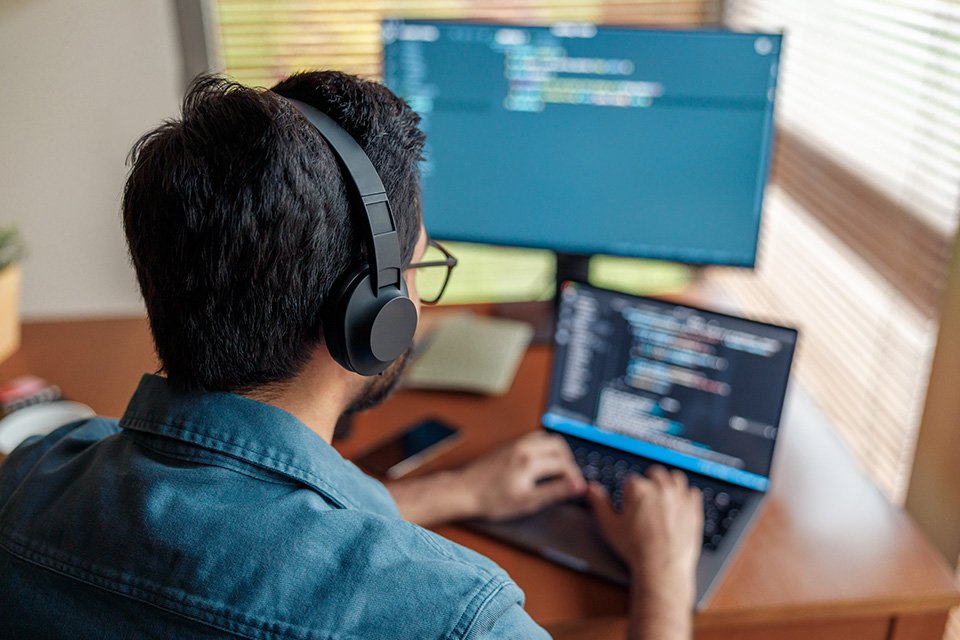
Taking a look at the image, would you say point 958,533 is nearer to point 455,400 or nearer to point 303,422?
point 455,400

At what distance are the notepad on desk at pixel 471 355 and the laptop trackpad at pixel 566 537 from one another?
335 millimetres

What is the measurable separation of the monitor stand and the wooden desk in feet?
0.92

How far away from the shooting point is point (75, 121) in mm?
2182

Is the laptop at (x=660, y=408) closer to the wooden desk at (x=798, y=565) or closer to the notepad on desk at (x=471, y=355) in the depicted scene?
the wooden desk at (x=798, y=565)

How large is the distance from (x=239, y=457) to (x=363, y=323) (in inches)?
5.7

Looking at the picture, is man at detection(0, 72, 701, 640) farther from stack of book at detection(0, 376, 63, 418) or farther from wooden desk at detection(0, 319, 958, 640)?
stack of book at detection(0, 376, 63, 418)

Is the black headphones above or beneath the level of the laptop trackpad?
above

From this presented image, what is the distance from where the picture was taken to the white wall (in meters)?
2.10

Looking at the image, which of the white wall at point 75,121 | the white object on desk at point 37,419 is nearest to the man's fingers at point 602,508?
the white object on desk at point 37,419

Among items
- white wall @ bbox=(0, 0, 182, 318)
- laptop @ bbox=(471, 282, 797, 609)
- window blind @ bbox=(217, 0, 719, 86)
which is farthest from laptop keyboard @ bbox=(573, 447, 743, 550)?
window blind @ bbox=(217, 0, 719, 86)

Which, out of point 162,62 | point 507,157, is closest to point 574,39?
point 507,157

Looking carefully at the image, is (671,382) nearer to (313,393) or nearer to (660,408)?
(660,408)

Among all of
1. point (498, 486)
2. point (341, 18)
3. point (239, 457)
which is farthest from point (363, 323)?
point (341, 18)

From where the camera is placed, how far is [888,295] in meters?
1.38
